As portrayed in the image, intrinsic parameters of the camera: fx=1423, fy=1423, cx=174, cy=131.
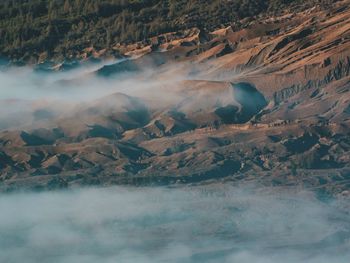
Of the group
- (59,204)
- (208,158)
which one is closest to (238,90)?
(208,158)

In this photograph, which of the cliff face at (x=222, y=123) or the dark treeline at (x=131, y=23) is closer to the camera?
the cliff face at (x=222, y=123)

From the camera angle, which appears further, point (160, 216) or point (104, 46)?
point (104, 46)

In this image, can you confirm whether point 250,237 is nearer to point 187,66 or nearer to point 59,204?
point 59,204

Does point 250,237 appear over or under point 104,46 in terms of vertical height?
over

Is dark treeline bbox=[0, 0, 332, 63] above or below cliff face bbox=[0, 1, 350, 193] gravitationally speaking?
below

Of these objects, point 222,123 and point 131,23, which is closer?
point 222,123

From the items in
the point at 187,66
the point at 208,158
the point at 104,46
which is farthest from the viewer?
the point at 104,46

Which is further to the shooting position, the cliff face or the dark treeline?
the dark treeline

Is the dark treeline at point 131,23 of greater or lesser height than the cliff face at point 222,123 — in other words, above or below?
below
